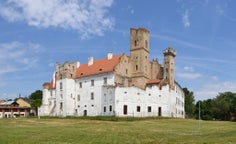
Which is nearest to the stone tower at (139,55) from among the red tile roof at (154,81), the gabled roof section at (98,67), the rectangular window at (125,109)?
the red tile roof at (154,81)

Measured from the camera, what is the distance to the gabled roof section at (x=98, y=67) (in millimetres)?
77562

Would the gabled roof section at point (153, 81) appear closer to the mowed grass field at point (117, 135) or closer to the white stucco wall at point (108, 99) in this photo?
the white stucco wall at point (108, 99)

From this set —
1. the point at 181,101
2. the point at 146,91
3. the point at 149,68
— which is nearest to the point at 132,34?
the point at 149,68

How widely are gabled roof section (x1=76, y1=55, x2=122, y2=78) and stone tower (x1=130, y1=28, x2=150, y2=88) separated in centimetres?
460

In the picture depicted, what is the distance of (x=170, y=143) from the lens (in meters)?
24.0

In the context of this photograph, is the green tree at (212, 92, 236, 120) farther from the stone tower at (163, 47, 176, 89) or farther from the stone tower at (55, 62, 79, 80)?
the stone tower at (55, 62, 79, 80)

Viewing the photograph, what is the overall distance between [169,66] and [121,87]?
14.4 m

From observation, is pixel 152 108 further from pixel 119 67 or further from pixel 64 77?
pixel 64 77

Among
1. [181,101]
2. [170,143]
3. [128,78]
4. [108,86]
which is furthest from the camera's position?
[181,101]

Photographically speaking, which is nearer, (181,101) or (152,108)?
(152,108)

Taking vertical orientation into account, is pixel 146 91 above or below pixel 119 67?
below

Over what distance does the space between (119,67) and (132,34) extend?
1036 cm

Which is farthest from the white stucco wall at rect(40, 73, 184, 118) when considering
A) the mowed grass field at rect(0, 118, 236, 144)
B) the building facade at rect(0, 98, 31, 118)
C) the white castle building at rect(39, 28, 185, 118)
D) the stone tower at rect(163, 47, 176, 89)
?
the building facade at rect(0, 98, 31, 118)

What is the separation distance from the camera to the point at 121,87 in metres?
73.4
